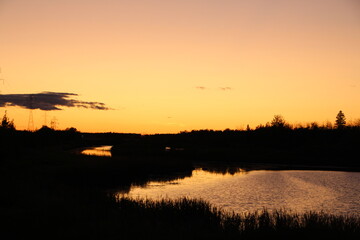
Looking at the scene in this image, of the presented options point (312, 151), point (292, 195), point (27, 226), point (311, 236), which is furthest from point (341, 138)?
point (27, 226)

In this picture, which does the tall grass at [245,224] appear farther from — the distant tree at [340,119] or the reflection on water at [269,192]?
the distant tree at [340,119]

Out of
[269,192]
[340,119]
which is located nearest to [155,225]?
[269,192]

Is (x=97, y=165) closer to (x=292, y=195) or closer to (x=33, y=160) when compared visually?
(x=33, y=160)

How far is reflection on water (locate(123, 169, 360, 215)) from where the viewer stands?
24031mm

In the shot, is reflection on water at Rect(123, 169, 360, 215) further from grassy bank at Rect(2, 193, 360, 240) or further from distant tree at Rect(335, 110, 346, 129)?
distant tree at Rect(335, 110, 346, 129)

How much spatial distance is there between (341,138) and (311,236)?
83319 millimetres

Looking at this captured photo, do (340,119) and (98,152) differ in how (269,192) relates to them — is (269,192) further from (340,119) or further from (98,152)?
(340,119)

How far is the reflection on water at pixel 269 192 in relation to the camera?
2403 cm

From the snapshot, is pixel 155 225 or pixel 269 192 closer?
pixel 155 225

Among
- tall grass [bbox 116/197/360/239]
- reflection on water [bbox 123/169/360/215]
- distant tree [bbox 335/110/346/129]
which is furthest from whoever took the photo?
distant tree [bbox 335/110/346/129]

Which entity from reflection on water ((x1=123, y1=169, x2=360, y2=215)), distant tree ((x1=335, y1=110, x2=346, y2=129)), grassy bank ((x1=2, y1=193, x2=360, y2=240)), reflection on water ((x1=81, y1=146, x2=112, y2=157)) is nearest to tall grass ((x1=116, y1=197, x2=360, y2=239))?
grassy bank ((x1=2, y1=193, x2=360, y2=240))

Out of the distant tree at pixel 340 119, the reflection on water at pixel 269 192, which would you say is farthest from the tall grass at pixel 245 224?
the distant tree at pixel 340 119

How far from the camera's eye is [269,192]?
29859 millimetres

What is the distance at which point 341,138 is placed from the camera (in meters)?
87.6
